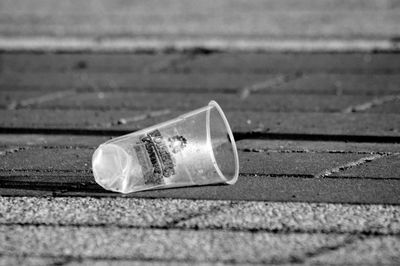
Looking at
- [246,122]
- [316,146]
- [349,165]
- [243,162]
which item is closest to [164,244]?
[243,162]

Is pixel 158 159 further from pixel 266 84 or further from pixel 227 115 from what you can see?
pixel 266 84

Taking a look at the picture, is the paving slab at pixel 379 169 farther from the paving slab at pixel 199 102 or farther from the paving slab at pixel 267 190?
the paving slab at pixel 199 102

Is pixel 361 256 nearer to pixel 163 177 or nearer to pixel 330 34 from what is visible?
pixel 163 177

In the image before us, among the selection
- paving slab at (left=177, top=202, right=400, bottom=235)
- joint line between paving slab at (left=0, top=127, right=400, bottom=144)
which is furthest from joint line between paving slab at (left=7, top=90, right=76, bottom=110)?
paving slab at (left=177, top=202, right=400, bottom=235)

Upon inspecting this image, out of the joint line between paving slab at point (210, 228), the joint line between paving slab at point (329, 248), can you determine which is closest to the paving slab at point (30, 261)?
the joint line between paving slab at point (210, 228)

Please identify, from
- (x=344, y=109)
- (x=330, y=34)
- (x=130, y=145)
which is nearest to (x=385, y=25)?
(x=330, y=34)

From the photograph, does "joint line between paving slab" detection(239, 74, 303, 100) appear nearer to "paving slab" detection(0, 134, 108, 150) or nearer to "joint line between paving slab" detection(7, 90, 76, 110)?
"joint line between paving slab" detection(7, 90, 76, 110)

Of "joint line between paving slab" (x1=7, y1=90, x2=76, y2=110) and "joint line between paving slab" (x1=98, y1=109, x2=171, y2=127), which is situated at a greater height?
"joint line between paving slab" (x1=7, y1=90, x2=76, y2=110)
